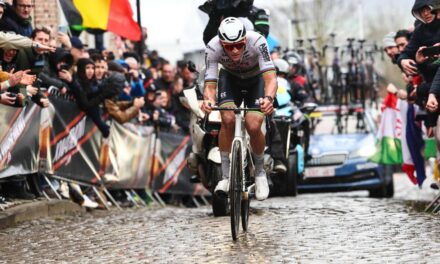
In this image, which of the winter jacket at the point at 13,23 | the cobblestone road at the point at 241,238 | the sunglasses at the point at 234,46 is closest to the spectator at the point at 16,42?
the winter jacket at the point at 13,23

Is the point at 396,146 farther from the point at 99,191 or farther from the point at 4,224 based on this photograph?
the point at 4,224

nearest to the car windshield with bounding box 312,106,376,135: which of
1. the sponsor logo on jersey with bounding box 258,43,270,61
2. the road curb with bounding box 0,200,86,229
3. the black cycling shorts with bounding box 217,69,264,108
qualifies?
the road curb with bounding box 0,200,86,229

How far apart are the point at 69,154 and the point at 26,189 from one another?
1.25m

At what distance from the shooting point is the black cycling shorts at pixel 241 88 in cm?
1208

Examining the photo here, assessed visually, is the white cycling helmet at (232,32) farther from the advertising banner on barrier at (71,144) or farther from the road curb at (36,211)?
the advertising banner on barrier at (71,144)

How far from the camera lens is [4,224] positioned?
12.7m

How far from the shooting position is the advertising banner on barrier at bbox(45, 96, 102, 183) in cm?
1532

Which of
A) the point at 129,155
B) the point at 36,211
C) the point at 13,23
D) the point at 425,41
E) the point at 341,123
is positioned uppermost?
the point at 13,23

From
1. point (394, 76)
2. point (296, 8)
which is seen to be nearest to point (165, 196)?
point (296, 8)

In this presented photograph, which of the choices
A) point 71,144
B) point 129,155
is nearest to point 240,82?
point 71,144

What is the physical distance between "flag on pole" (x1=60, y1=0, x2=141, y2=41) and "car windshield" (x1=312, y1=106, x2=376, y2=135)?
4.82 metres

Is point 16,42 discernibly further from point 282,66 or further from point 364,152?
point 364,152

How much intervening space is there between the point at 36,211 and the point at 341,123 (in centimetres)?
1047

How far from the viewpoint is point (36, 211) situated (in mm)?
14078
